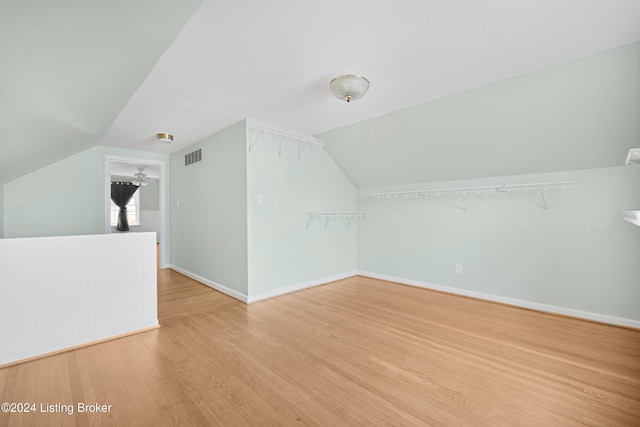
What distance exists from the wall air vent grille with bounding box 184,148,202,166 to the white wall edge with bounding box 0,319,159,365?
2.56m

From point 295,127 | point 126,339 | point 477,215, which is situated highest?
point 295,127

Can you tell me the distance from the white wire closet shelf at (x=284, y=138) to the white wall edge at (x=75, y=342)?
2.17 metres

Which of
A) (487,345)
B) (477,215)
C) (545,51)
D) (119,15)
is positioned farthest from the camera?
(477,215)

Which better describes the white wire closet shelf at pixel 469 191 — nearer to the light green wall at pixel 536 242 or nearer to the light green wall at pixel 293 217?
the light green wall at pixel 536 242

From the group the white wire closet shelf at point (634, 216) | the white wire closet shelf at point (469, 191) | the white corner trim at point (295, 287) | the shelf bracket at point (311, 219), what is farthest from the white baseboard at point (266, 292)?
the white wire closet shelf at point (634, 216)

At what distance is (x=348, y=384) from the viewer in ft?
5.73

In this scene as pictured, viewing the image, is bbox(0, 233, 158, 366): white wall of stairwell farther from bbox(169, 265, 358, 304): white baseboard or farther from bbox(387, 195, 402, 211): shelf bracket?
bbox(387, 195, 402, 211): shelf bracket

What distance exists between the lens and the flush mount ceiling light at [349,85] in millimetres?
2213

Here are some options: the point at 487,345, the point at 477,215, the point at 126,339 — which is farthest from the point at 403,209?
the point at 126,339

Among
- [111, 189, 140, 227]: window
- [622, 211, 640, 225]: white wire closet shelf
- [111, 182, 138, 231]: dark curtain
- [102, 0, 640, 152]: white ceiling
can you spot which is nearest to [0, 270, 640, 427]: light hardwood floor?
[622, 211, 640, 225]: white wire closet shelf

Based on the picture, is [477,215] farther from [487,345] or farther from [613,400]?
[613,400]

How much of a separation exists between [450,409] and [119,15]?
2.50 meters

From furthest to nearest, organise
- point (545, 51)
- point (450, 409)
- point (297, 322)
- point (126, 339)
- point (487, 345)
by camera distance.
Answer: point (297, 322)
point (126, 339)
point (487, 345)
point (545, 51)
point (450, 409)

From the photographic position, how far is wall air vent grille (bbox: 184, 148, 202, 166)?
434 cm
